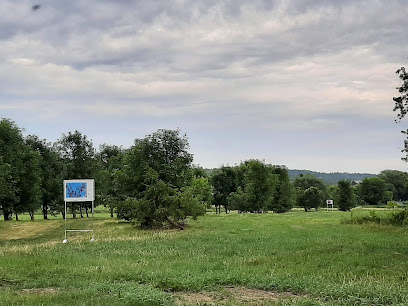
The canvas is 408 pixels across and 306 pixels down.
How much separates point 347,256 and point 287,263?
2690 mm

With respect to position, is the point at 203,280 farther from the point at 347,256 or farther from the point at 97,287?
the point at 347,256

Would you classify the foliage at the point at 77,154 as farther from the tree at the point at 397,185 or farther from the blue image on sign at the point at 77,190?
the tree at the point at 397,185

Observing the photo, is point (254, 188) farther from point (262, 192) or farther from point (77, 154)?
point (77, 154)

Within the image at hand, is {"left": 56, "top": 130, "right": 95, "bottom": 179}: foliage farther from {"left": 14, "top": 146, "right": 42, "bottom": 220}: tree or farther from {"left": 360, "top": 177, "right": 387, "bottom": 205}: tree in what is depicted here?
{"left": 360, "top": 177, "right": 387, "bottom": 205}: tree

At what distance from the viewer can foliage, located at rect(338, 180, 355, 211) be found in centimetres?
8825

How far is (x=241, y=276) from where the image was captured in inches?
437

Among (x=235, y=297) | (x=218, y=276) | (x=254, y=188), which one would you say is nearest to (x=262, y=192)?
(x=254, y=188)

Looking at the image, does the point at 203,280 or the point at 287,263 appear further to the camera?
the point at 287,263

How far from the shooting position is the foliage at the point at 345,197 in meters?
88.2

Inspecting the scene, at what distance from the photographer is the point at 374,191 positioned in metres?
111

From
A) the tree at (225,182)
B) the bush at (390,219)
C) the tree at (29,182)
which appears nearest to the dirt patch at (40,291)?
the bush at (390,219)

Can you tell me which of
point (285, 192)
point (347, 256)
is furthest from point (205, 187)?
point (347, 256)

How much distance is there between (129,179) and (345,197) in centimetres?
6440

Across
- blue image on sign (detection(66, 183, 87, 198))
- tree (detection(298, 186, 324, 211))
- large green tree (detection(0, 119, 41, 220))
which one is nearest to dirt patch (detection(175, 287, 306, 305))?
blue image on sign (detection(66, 183, 87, 198))
